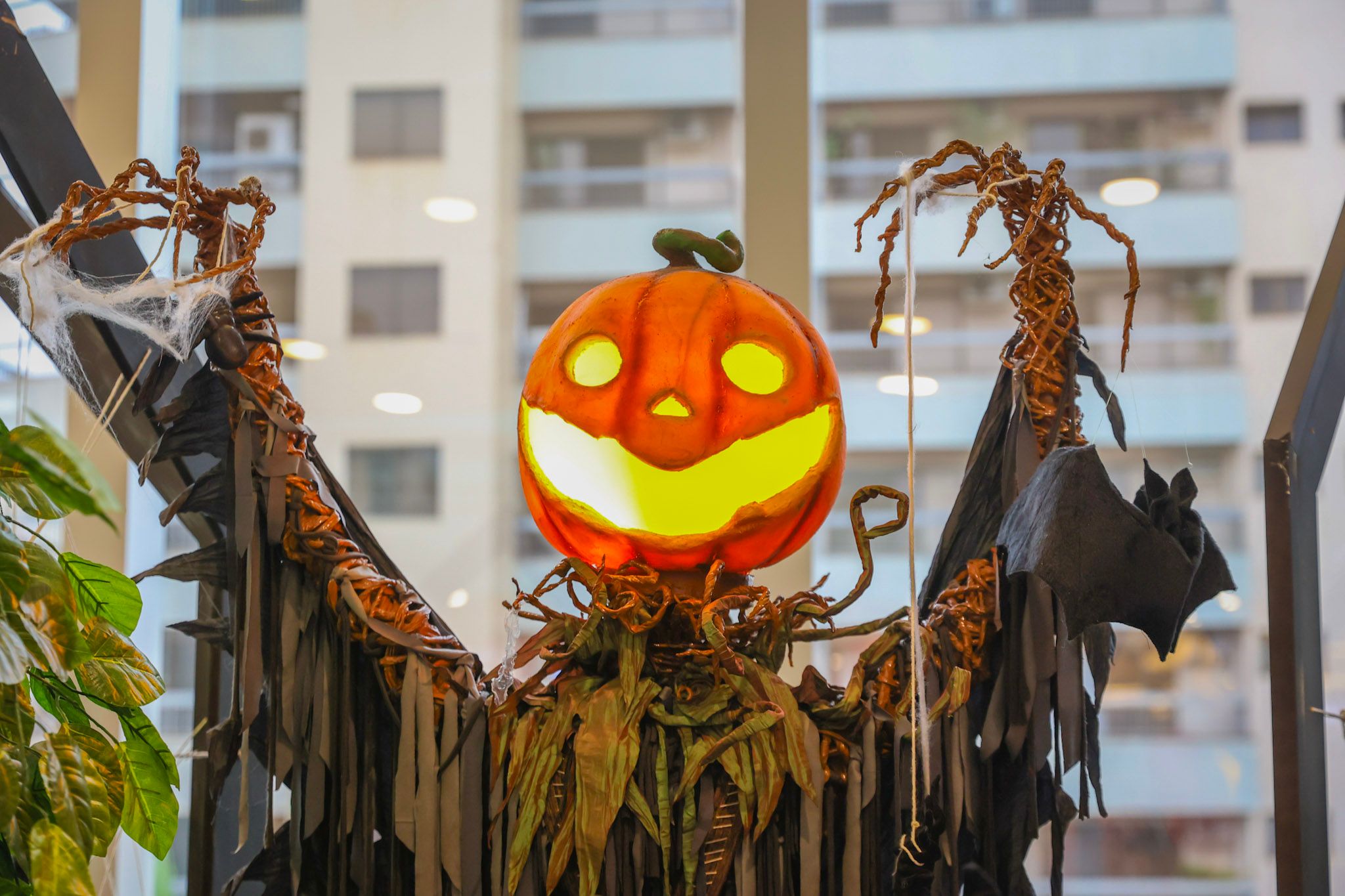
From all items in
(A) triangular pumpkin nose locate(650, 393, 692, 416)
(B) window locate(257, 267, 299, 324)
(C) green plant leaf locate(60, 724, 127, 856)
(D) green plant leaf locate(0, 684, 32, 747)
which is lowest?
(C) green plant leaf locate(60, 724, 127, 856)

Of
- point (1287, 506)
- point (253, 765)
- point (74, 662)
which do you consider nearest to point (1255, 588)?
point (1287, 506)

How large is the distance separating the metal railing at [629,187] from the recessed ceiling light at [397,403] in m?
0.34

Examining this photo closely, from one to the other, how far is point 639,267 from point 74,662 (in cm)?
112

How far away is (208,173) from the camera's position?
177 cm

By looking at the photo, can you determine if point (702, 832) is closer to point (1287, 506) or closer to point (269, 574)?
point (269, 574)

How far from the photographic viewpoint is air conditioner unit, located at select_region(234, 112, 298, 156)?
1.78 metres

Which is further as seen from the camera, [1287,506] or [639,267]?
[639,267]

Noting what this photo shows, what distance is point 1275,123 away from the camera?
5.28 feet

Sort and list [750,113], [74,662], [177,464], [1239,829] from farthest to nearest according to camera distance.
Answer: [1239,829]
[750,113]
[177,464]
[74,662]

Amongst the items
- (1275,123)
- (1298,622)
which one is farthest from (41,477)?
(1275,123)

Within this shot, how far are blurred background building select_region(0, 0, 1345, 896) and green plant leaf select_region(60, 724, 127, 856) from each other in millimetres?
852

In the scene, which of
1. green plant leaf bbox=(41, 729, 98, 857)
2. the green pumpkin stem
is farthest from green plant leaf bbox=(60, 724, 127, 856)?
the green pumpkin stem

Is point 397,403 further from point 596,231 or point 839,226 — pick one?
point 839,226

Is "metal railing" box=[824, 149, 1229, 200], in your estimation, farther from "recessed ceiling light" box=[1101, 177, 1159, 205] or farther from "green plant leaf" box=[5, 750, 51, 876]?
"green plant leaf" box=[5, 750, 51, 876]
